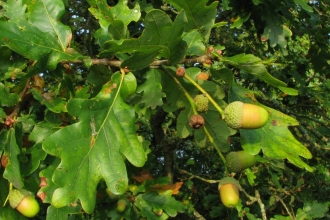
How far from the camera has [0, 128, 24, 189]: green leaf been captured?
1.64 m

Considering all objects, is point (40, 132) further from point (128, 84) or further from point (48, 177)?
point (128, 84)

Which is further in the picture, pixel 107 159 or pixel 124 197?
pixel 124 197

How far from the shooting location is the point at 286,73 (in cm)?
383

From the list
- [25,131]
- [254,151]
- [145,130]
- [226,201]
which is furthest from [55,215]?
[145,130]

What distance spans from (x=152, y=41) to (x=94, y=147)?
39cm

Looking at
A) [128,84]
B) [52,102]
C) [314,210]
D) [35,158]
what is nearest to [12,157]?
[35,158]

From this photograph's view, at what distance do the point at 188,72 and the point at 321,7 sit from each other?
258 centimetres

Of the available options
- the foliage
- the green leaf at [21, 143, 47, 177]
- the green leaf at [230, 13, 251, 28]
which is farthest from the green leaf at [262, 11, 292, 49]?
the green leaf at [21, 143, 47, 177]

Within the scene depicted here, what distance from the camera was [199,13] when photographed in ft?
5.33

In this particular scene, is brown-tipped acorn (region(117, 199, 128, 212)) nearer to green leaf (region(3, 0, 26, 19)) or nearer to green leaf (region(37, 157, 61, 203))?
green leaf (region(37, 157, 61, 203))

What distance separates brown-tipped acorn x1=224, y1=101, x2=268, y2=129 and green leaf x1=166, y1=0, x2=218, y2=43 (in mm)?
320

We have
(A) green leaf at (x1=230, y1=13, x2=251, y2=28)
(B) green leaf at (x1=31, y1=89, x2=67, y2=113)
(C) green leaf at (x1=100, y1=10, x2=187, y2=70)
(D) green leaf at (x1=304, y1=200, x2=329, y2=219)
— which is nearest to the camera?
(C) green leaf at (x1=100, y1=10, x2=187, y2=70)

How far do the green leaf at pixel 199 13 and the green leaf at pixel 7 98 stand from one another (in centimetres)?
68

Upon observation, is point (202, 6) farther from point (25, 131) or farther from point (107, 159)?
point (25, 131)
